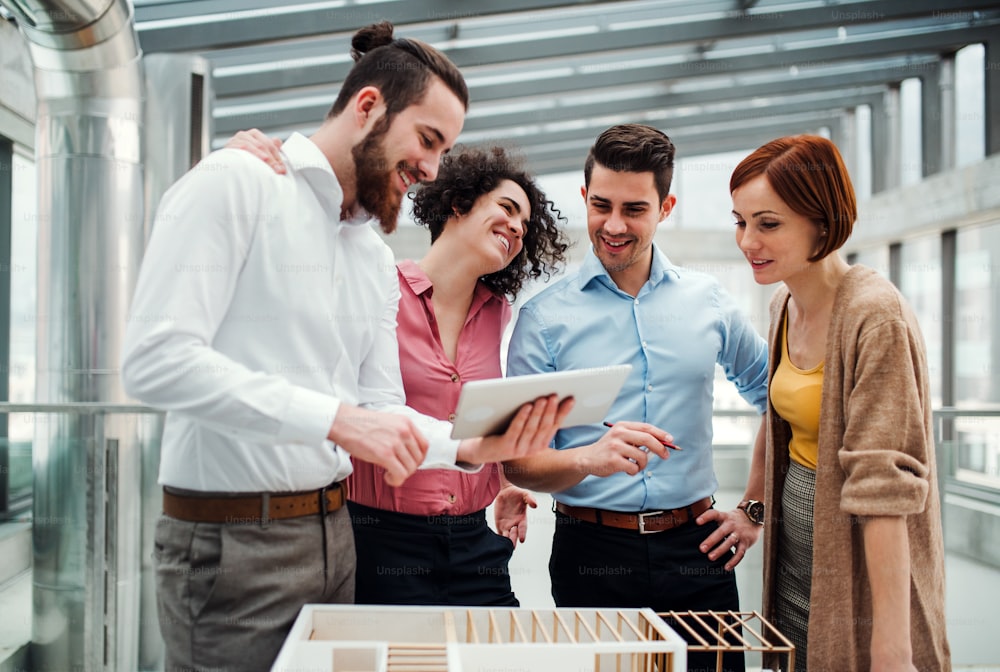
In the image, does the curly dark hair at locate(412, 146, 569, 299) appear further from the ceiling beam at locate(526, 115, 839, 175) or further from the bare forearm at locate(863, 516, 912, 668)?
the ceiling beam at locate(526, 115, 839, 175)

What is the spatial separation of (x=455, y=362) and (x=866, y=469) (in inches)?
37.2

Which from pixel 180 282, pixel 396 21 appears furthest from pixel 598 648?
pixel 396 21

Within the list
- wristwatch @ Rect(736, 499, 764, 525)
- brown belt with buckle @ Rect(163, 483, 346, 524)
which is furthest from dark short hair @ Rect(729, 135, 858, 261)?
brown belt with buckle @ Rect(163, 483, 346, 524)

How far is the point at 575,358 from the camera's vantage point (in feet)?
6.90

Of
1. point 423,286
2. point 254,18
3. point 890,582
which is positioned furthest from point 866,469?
point 254,18

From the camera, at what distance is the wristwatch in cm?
201

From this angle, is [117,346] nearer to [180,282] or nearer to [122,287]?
[122,287]

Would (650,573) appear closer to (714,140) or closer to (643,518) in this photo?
(643,518)

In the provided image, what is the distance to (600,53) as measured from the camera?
5867 mm

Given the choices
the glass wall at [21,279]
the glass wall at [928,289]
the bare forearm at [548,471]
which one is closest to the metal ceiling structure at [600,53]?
the glass wall at [928,289]

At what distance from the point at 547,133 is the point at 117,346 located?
591cm

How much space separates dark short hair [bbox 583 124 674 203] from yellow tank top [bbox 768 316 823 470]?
548 mm

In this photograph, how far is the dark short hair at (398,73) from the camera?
1511mm

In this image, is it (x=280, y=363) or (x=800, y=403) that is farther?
(x=800, y=403)
